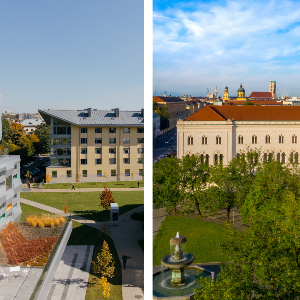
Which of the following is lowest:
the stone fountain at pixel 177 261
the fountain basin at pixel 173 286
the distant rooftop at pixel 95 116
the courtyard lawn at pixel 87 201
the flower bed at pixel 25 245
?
the fountain basin at pixel 173 286

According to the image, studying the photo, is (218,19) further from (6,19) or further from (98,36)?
(6,19)

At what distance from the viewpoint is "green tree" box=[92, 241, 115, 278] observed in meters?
3.78

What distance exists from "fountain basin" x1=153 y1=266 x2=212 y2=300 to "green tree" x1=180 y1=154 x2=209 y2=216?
32.5 inches

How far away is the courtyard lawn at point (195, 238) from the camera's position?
404 centimetres

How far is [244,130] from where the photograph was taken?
4184mm

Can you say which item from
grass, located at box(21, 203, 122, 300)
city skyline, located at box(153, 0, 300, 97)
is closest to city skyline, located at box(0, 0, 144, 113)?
city skyline, located at box(153, 0, 300, 97)

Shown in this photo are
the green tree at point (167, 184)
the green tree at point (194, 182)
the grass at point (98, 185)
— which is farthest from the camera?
the green tree at point (167, 184)

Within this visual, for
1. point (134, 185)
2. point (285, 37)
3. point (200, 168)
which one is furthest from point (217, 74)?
point (134, 185)

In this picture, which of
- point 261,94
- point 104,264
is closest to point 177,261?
→ point 104,264

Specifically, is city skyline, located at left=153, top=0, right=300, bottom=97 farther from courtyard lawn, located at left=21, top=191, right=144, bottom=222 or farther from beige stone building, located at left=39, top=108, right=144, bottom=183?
courtyard lawn, located at left=21, top=191, right=144, bottom=222

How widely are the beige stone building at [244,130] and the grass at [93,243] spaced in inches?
57.1

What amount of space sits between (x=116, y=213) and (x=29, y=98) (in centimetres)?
155

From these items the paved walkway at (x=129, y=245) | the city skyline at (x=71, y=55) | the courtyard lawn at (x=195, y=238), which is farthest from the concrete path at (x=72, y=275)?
the city skyline at (x=71, y=55)

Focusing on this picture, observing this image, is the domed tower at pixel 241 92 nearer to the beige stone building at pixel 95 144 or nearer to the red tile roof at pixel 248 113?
the red tile roof at pixel 248 113
